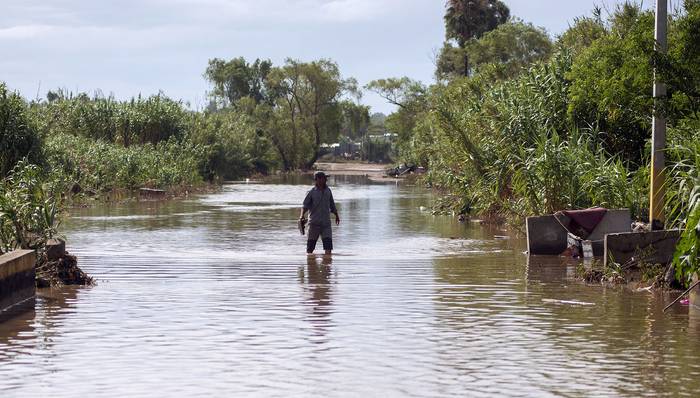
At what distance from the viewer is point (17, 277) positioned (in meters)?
14.4

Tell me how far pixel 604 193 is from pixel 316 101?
93.0 metres

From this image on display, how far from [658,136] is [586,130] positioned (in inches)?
359

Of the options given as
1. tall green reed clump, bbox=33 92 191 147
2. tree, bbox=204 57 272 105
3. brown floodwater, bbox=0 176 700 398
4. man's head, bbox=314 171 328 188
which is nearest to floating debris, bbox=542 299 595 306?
brown floodwater, bbox=0 176 700 398

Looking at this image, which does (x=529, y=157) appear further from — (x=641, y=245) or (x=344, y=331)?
(x=344, y=331)

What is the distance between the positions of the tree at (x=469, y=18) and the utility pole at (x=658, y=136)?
76.0 meters

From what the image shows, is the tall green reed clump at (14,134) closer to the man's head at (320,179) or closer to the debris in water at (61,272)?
the man's head at (320,179)

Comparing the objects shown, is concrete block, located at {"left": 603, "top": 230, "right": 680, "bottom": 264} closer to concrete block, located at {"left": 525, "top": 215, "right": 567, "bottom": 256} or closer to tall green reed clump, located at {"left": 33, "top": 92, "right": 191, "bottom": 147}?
concrete block, located at {"left": 525, "top": 215, "right": 567, "bottom": 256}

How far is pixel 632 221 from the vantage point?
21.8 meters

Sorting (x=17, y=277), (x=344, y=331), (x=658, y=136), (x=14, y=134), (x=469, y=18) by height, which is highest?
(x=469, y=18)

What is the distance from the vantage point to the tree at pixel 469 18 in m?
94.8

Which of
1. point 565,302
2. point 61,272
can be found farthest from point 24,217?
point 565,302

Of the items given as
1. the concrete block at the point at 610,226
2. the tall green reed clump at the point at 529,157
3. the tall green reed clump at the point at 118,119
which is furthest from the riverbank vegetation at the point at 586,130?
the tall green reed clump at the point at 118,119

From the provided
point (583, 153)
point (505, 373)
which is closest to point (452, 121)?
point (583, 153)

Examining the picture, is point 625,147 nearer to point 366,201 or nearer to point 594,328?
point 594,328
